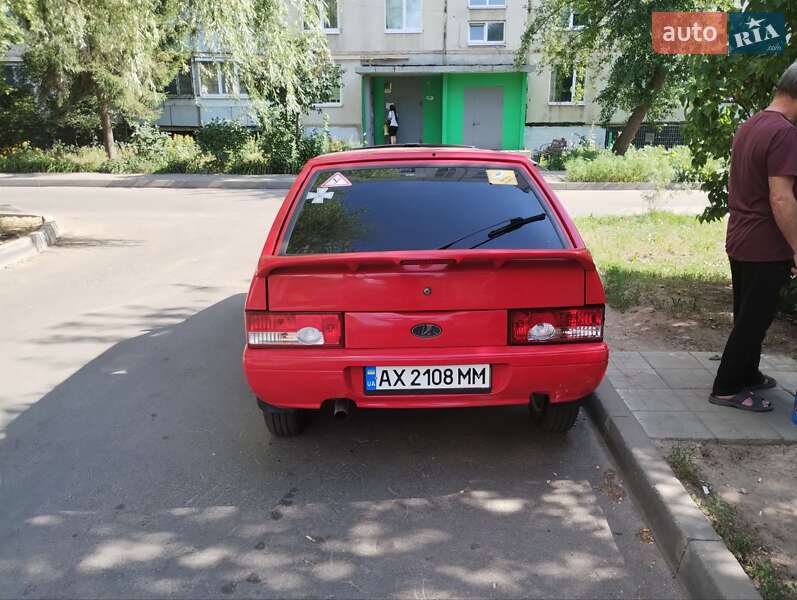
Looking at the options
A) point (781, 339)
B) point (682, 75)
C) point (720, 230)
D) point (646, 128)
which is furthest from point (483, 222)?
point (646, 128)

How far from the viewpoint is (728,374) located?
412 cm

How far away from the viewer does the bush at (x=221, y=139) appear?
70.1ft

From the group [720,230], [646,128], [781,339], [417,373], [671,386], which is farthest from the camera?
[646,128]

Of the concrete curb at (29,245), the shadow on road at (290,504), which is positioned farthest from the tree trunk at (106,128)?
the shadow on road at (290,504)

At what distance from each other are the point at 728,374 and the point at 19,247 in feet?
30.2

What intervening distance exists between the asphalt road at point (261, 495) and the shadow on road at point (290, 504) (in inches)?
0.4

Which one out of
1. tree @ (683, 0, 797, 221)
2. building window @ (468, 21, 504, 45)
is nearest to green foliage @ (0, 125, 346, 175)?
building window @ (468, 21, 504, 45)

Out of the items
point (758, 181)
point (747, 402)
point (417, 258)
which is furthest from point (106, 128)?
point (747, 402)

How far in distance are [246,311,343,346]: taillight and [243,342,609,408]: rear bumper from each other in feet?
0.16

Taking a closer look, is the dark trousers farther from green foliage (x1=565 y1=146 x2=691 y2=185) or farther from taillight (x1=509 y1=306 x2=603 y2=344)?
green foliage (x1=565 y1=146 x2=691 y2=185)

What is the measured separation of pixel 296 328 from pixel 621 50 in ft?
63.1

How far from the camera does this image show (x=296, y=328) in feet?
11.0

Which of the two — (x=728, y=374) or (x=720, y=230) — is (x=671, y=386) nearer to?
(x=728, y=374)

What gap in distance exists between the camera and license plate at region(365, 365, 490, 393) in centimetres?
337
